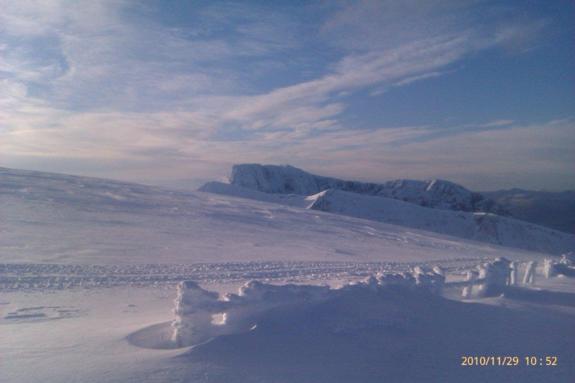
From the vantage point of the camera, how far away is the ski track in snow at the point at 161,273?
22.3ft

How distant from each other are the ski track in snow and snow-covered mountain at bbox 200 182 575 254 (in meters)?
21.8

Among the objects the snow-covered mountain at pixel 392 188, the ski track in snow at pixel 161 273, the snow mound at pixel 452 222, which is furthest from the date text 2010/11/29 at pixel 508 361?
the snow-covered mountain at pixel 392 188

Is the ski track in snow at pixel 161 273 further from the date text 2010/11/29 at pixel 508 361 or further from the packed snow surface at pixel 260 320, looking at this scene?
the date text 2010/11/29 at pixel 508 361

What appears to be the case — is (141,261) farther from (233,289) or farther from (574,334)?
(574,334)

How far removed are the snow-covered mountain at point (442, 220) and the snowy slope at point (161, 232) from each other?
11.1 m

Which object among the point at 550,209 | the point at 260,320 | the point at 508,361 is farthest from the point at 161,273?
the point at 550,209

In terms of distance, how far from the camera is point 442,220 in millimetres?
32531

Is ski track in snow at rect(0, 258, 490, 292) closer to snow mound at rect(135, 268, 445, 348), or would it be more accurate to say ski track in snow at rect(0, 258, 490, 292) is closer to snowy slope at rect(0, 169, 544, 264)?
snowy slope at rect(0, 169, 544, 264)

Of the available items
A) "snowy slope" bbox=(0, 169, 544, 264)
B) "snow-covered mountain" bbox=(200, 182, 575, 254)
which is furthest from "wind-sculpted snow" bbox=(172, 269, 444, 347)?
"snow-covered mountain" bbox=(200, 182, 575, 254)

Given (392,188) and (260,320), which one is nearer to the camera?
(260,320)

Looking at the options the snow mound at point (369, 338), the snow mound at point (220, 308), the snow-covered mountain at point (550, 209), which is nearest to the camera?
the snow mound at point (369, 338)

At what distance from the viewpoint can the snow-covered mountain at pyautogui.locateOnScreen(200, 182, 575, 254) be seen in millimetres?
29031

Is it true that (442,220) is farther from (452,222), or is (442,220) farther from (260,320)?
(260,320)

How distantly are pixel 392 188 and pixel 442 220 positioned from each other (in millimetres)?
49083
